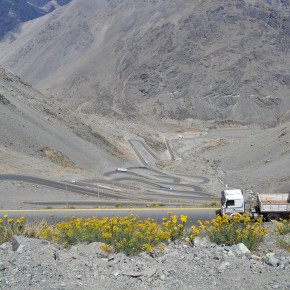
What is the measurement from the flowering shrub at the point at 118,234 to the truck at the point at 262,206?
490 inches

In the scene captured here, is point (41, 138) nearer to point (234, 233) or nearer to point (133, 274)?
point (234, 233)

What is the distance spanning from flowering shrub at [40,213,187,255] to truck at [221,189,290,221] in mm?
12440

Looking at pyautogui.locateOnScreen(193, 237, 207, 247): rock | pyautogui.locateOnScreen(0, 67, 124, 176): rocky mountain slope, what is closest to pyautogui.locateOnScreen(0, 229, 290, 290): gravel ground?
pyautogui.locateOnScreen(193, 237, 207, 247): rock

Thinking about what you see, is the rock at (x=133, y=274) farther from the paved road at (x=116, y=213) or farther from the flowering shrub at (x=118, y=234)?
the paved road at (x=116, y=213)

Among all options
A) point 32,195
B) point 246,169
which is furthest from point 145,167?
point 32,195

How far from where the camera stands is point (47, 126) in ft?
231

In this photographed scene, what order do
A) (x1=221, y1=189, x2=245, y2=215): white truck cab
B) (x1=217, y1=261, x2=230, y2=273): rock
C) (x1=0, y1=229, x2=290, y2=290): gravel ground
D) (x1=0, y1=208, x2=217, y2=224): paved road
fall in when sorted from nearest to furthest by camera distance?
(x1=0, y1=229, x2=290, y2=290): gravel ground, (x1=217, y1=261, x2=230, y2=273): rock, (x1=0, y1=208, x2=217, y2=224): paved road, (x1=221, y1=189, x2=245, y2=215): white truck cab

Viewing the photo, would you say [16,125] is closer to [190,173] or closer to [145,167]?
[145,167]

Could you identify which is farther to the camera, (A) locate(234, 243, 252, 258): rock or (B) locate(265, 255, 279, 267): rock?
(A) locate(234, 243, 252, 258): rock

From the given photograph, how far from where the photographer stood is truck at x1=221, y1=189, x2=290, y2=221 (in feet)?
75.6

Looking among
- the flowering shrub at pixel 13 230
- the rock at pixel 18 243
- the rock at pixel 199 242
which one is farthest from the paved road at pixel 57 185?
the rock at pixel 18 243

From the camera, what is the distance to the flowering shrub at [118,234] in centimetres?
898

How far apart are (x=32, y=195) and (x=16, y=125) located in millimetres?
31949

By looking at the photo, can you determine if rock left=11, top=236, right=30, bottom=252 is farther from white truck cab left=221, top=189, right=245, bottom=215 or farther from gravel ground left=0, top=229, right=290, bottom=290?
white truck cab left=221, top=189, right=245, bottom=215
